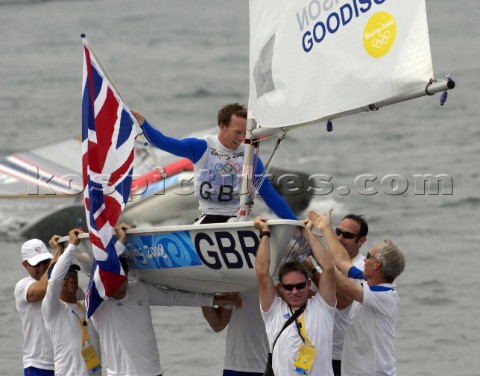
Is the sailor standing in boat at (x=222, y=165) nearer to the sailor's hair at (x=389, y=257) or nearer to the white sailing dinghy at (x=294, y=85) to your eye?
the white sailing dinghy at (x=294, y=85)

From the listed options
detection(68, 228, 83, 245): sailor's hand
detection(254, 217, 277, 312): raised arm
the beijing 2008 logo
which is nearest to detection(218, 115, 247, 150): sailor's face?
the beijing 2008 logo

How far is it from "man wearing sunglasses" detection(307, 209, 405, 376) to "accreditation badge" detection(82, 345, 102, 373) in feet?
6.66

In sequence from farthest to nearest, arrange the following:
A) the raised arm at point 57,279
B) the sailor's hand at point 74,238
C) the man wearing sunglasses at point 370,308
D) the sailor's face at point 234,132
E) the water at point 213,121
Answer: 1. the water at point 213,121
2. the sailor's face at point 234,132
3. the sailor's hand at point 74,238
4. the raised arm at point 57,279
5. the man wearing sunglasses at point 370,308

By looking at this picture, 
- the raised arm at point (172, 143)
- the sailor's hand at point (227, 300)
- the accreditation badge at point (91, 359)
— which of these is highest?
the raised arm at point (172, 143)

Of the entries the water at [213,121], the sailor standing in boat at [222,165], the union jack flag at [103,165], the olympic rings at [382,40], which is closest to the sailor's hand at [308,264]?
the sailor standing in boat at [222,165]

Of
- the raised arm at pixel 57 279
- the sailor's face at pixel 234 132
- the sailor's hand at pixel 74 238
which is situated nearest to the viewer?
the raised arm at pixel 57 279

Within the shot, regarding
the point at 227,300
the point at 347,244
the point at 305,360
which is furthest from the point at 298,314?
the point at 227,300

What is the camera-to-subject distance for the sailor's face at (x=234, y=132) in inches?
374

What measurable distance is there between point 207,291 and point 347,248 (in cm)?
121

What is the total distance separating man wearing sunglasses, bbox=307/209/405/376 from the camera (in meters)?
8.45

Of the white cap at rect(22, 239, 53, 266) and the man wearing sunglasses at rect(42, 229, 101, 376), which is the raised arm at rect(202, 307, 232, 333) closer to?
the man wearing sunglasses at rect(42, 229, 101, 376)

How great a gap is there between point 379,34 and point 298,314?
2.14 meters

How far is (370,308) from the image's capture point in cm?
862

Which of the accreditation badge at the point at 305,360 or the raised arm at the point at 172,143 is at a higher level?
the raised arm at the point at 172,143
